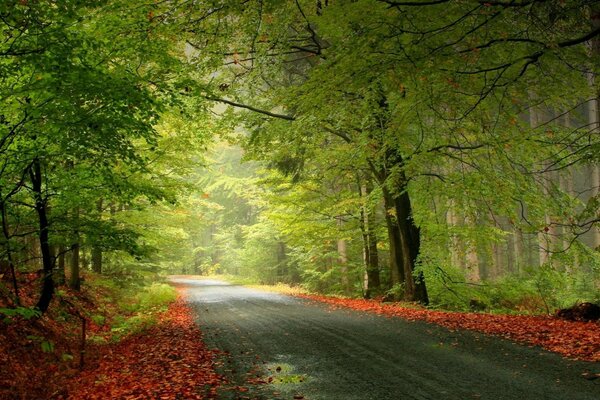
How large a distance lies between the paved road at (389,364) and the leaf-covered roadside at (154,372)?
0.40 metres

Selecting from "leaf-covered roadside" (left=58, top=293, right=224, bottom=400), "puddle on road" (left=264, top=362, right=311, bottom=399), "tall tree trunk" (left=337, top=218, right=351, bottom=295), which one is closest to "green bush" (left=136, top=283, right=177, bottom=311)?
"leaf-covered roadside" (left=58, top=293, right=224, bottom=400)

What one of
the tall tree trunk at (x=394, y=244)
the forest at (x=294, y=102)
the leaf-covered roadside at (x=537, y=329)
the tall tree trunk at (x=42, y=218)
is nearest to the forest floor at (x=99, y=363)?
the tall tree trunk at (x=42, y=218)

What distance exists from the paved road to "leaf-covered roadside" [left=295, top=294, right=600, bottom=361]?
1.36 feet

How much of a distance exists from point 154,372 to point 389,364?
12.5 ft

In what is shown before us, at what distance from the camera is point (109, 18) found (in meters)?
7.07

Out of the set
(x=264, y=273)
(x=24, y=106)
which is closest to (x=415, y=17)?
(x=24, y=106)

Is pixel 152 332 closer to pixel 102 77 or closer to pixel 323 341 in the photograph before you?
pixel 323 341

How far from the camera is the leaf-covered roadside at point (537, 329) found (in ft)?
22.6

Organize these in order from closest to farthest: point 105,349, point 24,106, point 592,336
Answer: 1. point 24,106
2. point 592,336
3. point 105,349

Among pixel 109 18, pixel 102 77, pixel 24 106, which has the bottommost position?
pixel 24 106

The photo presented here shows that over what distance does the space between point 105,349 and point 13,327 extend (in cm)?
199

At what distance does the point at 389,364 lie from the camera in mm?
6531

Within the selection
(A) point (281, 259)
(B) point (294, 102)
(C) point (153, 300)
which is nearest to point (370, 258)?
(C) point (153, 300)

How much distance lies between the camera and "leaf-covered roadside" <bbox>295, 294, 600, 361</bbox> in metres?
6.88
